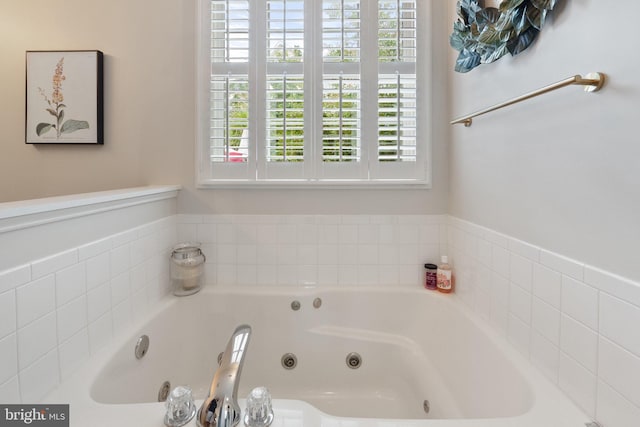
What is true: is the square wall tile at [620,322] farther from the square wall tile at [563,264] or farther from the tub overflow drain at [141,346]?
the tub overflow drain at [141,346]

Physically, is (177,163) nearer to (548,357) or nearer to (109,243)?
(109,243)

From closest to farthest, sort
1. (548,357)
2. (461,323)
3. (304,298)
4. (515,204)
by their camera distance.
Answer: (548,357)
(515,204)
(461,323)
(304,298)

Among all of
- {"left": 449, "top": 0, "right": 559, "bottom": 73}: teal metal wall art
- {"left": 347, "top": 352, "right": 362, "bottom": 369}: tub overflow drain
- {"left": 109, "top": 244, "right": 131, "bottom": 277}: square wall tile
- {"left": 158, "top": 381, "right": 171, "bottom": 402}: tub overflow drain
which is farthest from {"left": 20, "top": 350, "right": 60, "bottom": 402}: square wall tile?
{"left": 449, "top": 0, "right": 559, "bottom": 73}: teal metal wall art

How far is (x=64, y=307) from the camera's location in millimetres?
926

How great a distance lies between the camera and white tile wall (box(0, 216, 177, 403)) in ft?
2.51

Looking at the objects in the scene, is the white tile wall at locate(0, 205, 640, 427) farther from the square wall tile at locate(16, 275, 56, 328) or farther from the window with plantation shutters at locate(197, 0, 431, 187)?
the window with plantation shutters at locate(197, 0, 431, 187)

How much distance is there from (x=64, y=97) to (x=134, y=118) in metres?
0.36

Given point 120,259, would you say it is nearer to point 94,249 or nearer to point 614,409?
point 94,249

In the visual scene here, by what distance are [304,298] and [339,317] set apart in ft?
0.71

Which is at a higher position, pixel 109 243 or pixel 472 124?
pixel 472 124

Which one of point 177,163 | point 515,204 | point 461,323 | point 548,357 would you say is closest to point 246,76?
point 177,163

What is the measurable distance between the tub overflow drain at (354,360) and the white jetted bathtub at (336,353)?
0.02 meters

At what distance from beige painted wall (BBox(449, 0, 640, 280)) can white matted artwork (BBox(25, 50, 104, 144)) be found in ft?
6.27

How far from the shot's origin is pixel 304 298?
1618 millimetres
